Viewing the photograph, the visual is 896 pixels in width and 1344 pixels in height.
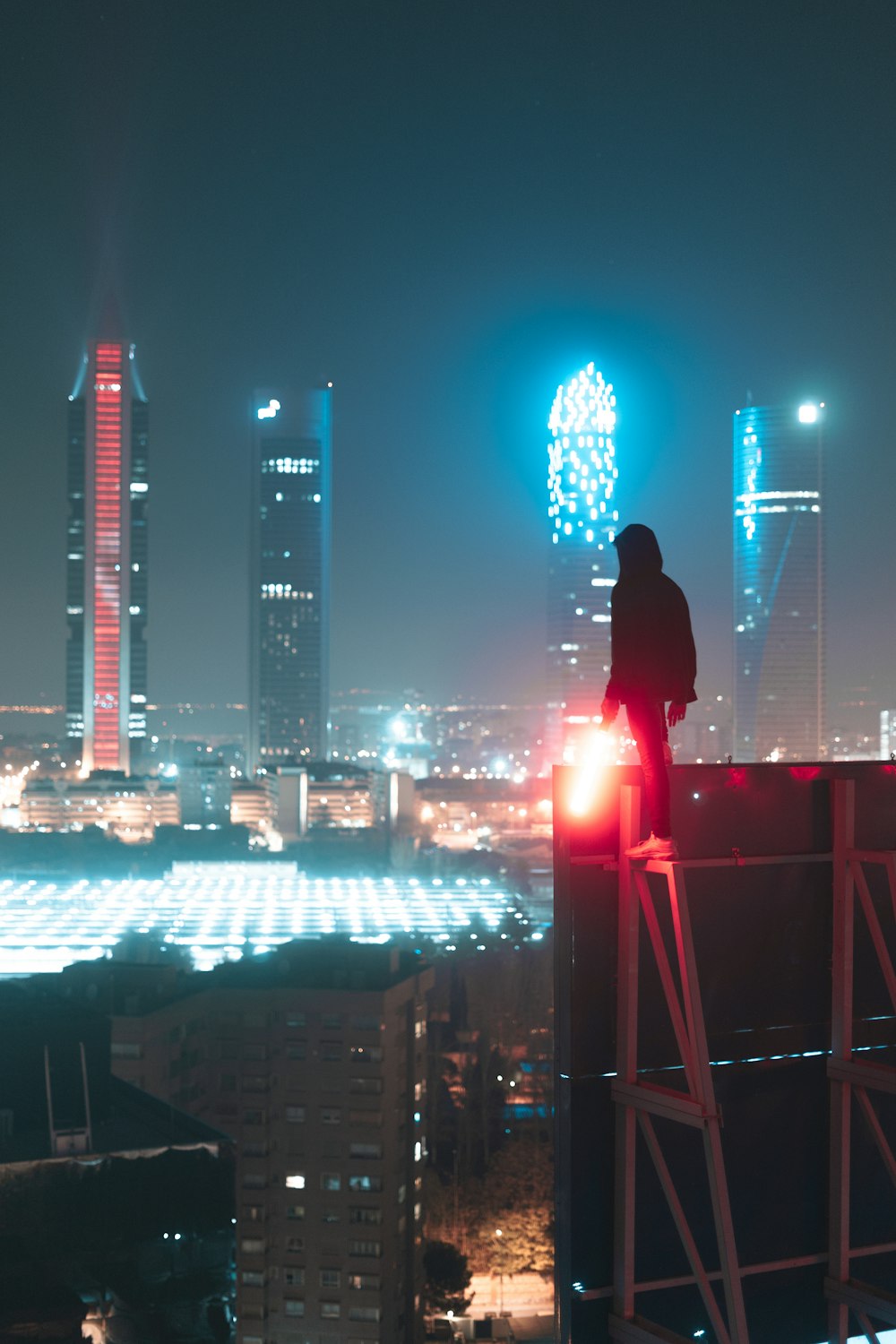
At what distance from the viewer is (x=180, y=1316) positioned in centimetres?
453

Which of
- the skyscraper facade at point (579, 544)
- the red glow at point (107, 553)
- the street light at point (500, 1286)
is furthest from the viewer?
the red glow at point (107, 553)

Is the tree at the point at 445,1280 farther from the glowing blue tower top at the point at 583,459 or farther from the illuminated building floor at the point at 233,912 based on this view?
the glowing blue tower top at the point at 583,459

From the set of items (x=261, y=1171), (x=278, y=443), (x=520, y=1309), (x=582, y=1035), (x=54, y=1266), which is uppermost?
(x=278, y=443)

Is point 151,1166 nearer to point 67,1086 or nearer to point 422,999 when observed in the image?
point 67,1086

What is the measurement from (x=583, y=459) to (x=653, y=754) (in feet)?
107

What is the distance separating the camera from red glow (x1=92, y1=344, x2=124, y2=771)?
41344 millimetres

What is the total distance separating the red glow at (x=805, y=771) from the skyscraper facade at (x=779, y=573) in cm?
2767

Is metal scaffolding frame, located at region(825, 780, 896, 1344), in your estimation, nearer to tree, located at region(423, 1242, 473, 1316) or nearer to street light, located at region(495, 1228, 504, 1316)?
tree, located at region(423, 1242, 473, 1316)

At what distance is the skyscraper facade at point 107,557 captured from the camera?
41.5 m

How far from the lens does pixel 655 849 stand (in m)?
1.49

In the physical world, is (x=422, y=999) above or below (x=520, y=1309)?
above

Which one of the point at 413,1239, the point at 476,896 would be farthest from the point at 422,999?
the point at 476,896

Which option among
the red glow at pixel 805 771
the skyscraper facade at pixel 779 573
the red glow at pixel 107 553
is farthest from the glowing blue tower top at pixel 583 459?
the red glow at pixel 805 771

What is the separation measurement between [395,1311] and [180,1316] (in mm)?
2310
